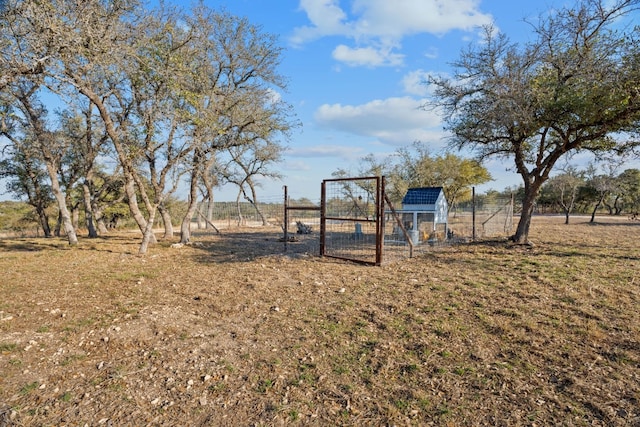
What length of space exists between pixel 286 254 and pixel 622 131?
33.8ft

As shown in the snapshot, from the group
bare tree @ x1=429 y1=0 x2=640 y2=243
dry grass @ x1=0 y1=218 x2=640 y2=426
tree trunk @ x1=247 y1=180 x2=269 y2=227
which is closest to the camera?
dry grass @ x1=0 y1=218 x2=640 y2=426

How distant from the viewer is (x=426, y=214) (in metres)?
12.0

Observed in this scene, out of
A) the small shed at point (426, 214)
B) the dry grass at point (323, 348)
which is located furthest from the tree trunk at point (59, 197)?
the small shed at point (426, 214)

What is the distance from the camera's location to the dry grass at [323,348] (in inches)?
101

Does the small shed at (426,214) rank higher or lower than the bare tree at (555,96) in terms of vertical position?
lower

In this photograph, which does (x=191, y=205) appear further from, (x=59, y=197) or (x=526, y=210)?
(x=526, y=210)

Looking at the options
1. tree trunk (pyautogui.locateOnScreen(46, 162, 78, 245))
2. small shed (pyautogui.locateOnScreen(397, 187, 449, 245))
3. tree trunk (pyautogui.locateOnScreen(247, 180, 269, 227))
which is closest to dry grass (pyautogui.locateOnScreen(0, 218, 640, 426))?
small shed (pyautogui.locateOnScreen(397, 187, 449, 245))

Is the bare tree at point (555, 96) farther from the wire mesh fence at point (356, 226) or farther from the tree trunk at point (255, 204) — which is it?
the tree trunk at point (255, 204)

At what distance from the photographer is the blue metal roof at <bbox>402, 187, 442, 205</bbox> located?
12.6 meters

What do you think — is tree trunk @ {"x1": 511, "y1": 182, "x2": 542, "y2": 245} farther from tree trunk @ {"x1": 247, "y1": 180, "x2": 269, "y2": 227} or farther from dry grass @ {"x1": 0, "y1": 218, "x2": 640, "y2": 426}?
tree trunk @ {"x1": 247, "y1": 180, "x2": 269, "y2": 227}

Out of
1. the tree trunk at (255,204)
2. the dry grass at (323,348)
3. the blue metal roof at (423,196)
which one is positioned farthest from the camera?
the tree trunk at (255,204)

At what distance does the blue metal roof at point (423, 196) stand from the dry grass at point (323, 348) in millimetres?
5862

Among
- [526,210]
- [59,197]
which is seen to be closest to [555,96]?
[526,210]

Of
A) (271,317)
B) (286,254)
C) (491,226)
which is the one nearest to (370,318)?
(271,317)
